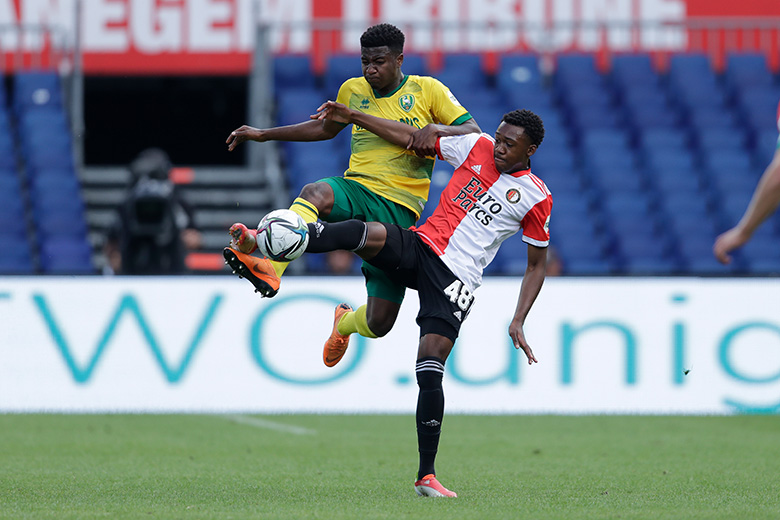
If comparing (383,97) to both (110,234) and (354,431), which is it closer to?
(354,431)

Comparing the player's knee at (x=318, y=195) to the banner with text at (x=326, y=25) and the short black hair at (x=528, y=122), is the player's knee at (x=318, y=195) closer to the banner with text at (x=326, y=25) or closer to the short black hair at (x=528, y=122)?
the short black hair at (x=528, y=122)

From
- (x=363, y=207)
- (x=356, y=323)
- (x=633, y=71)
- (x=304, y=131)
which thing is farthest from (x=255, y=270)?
(x=633, y=71)

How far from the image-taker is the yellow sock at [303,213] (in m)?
6.25

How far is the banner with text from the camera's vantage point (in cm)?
1697

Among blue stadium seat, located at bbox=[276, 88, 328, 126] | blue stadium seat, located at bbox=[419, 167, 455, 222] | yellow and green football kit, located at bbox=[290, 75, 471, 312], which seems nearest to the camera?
yellow and green football kit, located at bbox=[290, 75, 471, 312]

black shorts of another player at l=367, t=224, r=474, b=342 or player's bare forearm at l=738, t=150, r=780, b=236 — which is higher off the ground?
player's bare forearm at l=738, t=150, r=780, b=236

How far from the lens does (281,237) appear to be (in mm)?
5965

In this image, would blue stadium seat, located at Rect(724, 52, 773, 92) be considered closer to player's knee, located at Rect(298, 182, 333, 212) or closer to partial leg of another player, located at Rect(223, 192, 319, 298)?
player's knee, located at Rect(298, 182, 333, 212)

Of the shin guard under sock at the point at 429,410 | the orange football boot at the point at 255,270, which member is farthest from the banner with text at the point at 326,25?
the orange football boot at the point at 255,270

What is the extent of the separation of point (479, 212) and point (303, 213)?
1.09 metres

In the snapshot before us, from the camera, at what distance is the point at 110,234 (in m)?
14.0

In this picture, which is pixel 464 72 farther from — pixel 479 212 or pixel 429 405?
pixel 429 405

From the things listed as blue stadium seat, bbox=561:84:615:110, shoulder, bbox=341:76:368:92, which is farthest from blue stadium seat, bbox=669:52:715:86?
shoulder, bbox=341:76:368:92

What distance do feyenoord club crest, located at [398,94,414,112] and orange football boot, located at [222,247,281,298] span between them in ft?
4.65
